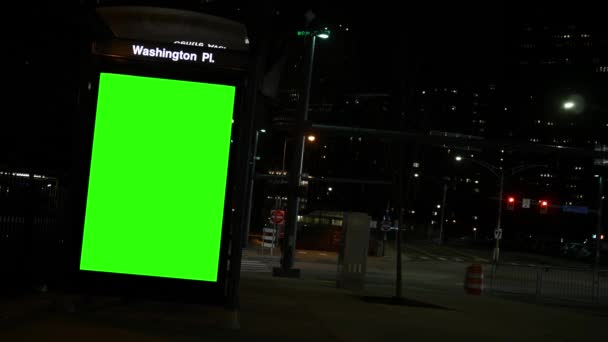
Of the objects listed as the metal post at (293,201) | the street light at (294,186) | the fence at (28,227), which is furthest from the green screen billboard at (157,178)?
the metal post at (293,201)

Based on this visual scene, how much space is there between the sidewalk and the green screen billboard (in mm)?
901

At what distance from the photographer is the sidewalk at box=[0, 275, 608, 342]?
970 cm

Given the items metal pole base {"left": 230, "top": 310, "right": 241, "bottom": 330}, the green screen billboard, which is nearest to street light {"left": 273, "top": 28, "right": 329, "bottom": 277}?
metal pole base {"left": 230, "top": 310, "right": 241, "bottom": 330}

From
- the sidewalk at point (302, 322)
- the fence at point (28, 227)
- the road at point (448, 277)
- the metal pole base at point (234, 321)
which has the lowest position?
the road at point (448, 277)

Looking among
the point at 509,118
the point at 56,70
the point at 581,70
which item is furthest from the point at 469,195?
the point at 56,70

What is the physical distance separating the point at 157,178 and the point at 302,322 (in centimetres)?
386

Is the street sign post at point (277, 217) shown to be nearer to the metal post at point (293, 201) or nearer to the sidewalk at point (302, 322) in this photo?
the metal post at point (293, 201)

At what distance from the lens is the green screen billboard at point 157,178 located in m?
10.2

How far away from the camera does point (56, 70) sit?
1367 centimetres

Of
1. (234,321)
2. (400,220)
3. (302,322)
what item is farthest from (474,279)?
(234,321)

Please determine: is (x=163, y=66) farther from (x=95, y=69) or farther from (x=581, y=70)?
(x=581, y=70)

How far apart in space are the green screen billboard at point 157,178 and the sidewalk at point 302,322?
0.90 m

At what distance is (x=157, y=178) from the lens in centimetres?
1032

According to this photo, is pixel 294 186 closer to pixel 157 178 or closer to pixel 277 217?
pixel 277 217
